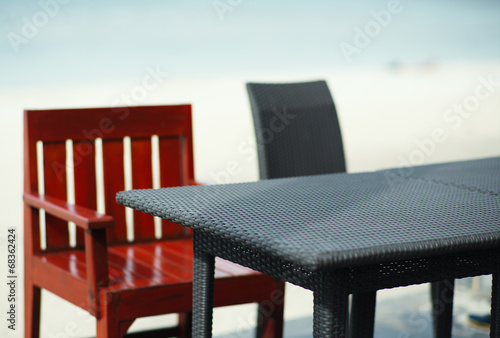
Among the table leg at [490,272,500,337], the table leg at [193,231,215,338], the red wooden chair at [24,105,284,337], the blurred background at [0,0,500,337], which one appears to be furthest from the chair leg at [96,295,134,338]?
the blurred background at [0,0,500,337]

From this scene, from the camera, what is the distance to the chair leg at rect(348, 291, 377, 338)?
1.88 meters

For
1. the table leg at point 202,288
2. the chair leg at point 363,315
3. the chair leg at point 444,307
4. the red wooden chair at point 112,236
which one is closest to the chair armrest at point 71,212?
the red wooden chair at point 112,236

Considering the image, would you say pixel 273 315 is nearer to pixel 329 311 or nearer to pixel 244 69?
pixel 329 311

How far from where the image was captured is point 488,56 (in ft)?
36.0

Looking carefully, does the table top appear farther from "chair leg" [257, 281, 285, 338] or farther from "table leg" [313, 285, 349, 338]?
"chair leg" [257, 281, 285, 338]

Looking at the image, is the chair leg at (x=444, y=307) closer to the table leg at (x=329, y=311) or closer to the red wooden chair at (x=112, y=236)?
the red wooden chair at (x=112, y=236)

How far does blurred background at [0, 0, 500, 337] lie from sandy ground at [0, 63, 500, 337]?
0.06ft

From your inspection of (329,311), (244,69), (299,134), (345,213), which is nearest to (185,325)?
(299,134)

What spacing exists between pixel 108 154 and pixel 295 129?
1.88 ft

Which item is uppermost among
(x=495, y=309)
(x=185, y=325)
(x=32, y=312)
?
(x=495, y=309)

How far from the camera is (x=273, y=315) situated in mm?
2102

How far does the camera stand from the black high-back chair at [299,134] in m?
2.23

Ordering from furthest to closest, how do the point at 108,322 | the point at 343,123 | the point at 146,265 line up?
1. the point at 343,123
2. the point at 146,265
3. the point at 108,322

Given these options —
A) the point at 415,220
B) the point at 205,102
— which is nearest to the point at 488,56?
the point at 205,102
